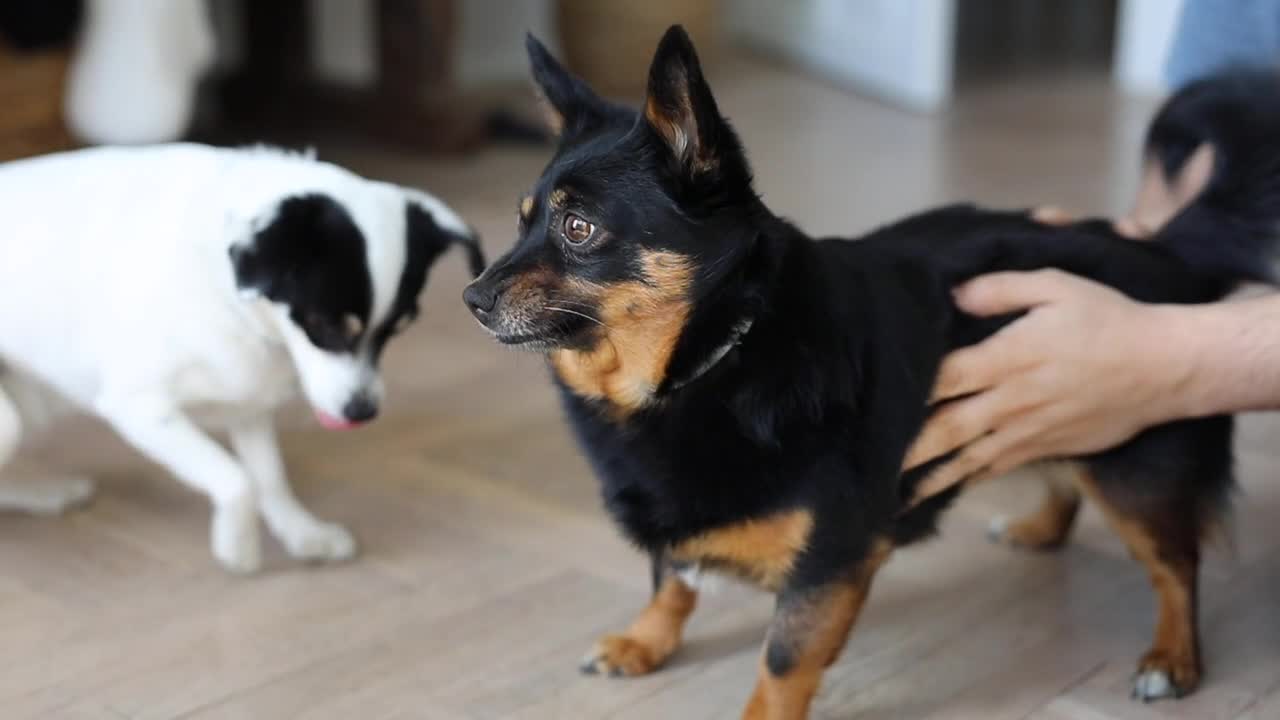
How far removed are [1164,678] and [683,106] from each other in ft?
2.41

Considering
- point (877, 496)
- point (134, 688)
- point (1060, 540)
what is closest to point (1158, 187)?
point (1060, 540)

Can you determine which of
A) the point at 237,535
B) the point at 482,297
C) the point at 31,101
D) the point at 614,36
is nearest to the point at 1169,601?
the point at 482,297

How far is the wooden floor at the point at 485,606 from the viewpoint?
1391 mm

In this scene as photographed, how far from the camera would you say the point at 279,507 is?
66.7 inches

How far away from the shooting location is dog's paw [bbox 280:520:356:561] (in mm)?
1672

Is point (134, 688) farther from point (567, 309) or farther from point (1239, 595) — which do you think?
point (1239, 595)

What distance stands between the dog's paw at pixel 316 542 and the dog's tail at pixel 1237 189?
3.16 ft

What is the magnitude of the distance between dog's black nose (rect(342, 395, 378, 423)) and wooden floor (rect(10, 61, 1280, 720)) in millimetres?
189

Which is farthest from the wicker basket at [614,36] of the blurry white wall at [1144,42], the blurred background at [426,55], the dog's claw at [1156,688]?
the dog's claw at [1156,688]

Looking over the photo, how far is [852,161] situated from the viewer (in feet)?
11.9

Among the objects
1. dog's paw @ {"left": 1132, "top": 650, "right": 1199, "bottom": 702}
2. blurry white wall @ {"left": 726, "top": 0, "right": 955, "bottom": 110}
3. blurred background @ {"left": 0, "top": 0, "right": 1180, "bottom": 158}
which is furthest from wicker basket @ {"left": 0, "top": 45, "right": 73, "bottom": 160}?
blurry white wall @ {"left": 726, "top": 0, "right": 955, "bottom": 110}

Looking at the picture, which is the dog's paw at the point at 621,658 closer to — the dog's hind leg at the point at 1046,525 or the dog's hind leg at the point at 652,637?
the dog's hind leg at the point at 652,637

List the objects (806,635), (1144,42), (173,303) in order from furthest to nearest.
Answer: (1144,42), (173,303), (806,635)

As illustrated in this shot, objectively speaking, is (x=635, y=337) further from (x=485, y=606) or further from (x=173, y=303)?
(x=173, y=303)
